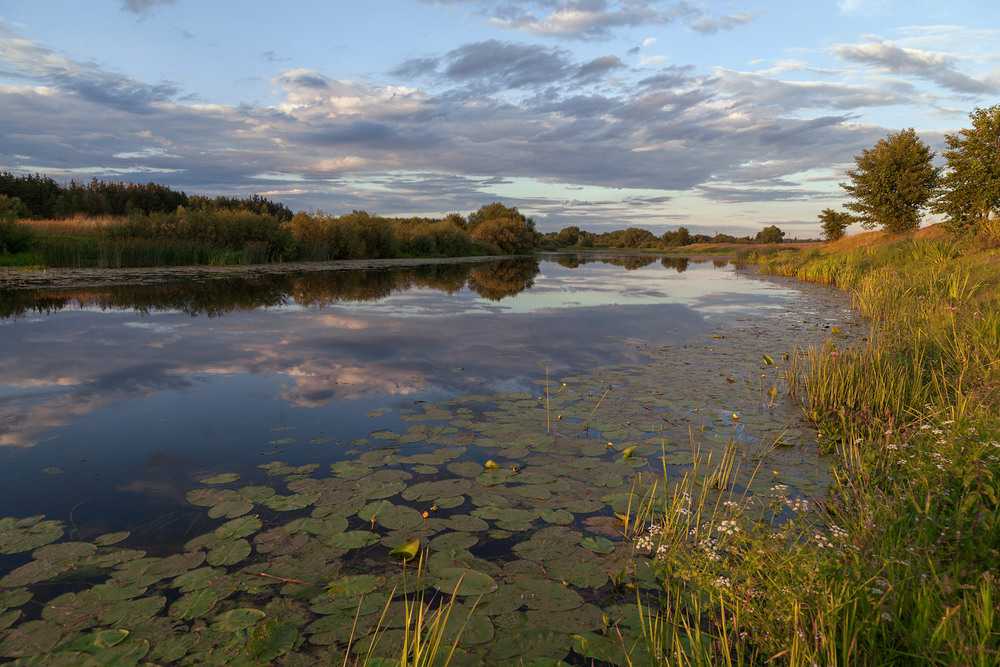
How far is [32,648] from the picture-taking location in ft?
6.99

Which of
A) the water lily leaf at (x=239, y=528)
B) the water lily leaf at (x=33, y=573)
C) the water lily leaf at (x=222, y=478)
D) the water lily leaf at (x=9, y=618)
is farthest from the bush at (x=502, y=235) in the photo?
the water lily leaf at (x=9, y=618)

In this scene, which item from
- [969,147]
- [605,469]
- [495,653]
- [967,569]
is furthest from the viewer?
[969,147]

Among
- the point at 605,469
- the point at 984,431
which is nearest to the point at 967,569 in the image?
the point at 984,431

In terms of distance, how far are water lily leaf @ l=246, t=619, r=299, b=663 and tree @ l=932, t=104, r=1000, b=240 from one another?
29.5 metres

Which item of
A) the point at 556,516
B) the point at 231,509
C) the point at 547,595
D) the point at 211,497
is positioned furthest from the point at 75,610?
the point at 556,516

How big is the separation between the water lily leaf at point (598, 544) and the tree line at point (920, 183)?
24.6 m

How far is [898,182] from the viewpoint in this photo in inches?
1240

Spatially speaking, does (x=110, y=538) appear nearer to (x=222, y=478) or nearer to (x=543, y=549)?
(x=222, y=478)

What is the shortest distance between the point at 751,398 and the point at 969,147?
→ 28.8m

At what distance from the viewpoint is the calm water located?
3.97m

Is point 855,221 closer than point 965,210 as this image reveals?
No

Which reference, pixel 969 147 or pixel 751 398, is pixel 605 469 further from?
pixel 969 147

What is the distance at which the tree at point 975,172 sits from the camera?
23.0 m

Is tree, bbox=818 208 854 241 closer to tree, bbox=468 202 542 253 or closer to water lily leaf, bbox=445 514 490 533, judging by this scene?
tree, bbox=468 202 542 253
